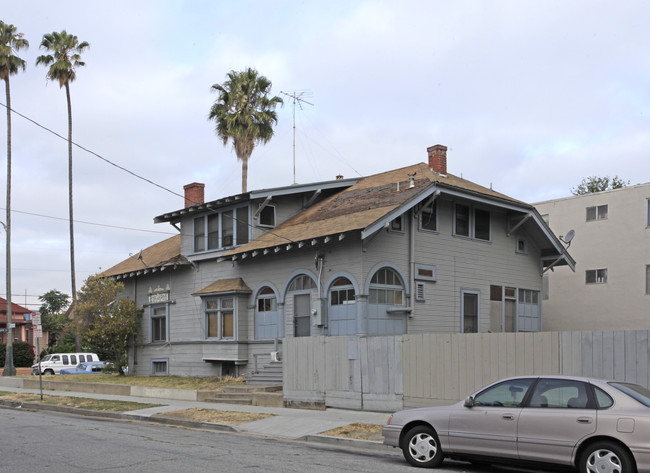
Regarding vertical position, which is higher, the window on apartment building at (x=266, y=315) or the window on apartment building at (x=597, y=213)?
the window on apartment building at (x=597, y=213)

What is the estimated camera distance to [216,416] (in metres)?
16.6

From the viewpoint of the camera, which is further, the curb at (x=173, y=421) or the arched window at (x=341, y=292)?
the arched window at (x=341, y=292)

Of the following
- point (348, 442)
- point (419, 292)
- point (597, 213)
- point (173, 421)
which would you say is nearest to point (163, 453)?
point (348, 442)

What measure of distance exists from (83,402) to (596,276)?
2306 centimetres

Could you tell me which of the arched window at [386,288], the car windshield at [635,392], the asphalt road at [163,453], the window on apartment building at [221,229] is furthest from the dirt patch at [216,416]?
the car windshield at [635,392]

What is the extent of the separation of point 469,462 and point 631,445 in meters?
3.11

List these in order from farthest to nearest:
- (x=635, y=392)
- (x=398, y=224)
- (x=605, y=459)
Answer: (x=398, y=224)
(x=635, y=392)
(x=605, y=459)

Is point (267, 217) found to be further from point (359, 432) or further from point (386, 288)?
point (359, 432)

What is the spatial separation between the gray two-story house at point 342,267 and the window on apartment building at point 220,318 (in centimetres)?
4

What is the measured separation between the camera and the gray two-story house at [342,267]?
21047 millimetres

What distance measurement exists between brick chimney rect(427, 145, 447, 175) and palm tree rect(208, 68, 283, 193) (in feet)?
47.8

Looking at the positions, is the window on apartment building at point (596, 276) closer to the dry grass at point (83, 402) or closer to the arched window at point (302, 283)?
the arched window at point (302, 283)

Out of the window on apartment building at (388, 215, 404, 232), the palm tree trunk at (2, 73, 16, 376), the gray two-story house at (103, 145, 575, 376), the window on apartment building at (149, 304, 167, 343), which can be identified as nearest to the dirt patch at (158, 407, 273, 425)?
the gray two-story house at (103, 145, 575, 376)

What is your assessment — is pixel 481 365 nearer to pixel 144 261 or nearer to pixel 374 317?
pixel 374 317
